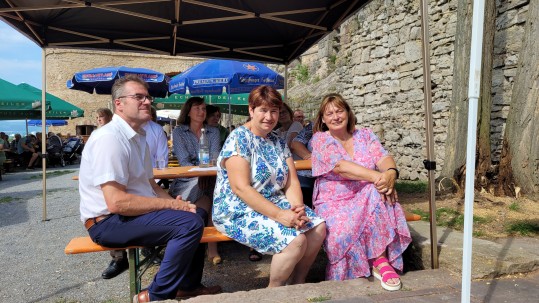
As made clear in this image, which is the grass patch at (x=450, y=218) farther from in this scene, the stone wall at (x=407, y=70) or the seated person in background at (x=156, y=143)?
the seated person in background at (x=156, y=143)

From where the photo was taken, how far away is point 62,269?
383 cm

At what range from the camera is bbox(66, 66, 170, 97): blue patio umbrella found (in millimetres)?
8297

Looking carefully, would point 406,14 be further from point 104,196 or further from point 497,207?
point 104,196

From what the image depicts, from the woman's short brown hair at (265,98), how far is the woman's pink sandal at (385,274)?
4.16 ft

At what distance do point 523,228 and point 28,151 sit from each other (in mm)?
15845

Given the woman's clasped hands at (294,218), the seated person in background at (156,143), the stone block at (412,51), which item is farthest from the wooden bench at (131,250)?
the stone block at (412,51)

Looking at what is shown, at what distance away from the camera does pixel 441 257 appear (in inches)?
114

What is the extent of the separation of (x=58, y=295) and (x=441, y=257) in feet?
9.46

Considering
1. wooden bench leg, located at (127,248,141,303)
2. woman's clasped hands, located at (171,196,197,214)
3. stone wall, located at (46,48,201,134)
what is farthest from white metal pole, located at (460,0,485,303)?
stone wall, located at (46,48,201,134)

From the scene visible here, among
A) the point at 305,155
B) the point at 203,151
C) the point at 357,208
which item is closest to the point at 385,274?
the point at 357,208

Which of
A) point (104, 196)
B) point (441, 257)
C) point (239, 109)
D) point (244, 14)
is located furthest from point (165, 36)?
point (239, 109)

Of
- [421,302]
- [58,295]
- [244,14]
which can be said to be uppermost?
[244,14]

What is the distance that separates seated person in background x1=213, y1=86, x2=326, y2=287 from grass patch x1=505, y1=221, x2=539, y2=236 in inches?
78.7

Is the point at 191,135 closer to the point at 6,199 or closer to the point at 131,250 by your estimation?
the point at 131,250
